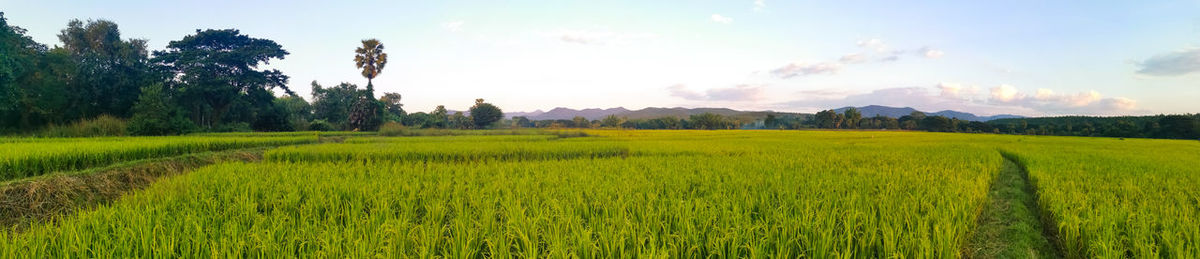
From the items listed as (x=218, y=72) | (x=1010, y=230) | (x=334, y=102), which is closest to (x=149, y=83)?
(x=218, y=72)

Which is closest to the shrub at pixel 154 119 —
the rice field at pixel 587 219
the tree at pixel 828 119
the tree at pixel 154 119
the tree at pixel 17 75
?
the tree at pixel 154 119

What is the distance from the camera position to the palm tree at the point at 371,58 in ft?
123

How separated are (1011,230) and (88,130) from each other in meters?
27.3

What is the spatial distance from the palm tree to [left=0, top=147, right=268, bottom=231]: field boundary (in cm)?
3287

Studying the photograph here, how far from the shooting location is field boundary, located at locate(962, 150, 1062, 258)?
3.40 meters

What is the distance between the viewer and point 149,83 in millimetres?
23484

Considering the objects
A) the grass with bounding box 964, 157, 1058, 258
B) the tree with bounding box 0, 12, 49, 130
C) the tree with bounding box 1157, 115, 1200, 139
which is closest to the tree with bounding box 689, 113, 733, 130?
the tree with bounding box 1157, 115, 1200, 139

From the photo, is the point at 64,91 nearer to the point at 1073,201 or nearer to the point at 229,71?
the point at 229,71

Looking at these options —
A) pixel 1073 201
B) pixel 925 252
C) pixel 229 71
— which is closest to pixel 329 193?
pixel 925 252

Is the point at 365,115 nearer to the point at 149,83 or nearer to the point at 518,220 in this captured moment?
the point at 149,83

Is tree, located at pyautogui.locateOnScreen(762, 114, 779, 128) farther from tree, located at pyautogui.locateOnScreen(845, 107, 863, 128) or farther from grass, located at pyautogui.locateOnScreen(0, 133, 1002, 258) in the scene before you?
grass, located at pyautogui.locateOnScreen(0, 133, 1002, 258)

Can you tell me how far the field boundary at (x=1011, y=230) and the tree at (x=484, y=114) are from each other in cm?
6112

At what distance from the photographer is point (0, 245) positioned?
7.48 feet

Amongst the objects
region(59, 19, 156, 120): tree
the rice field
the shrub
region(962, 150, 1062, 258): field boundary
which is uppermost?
region(59, 19, 156, 120): tree
